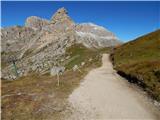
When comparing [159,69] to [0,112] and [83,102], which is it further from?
[0,112]

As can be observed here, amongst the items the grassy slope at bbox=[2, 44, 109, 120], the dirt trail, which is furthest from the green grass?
the dirt trail

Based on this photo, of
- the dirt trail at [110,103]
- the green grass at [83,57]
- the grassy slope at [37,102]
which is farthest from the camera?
the green grass at [83,57]

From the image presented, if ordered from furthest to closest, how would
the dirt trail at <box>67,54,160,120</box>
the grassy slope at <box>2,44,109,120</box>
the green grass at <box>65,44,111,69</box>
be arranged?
1. the green grass at <box>65,44,111,69</box>
2. the grassy slope at <box>2,44,109,120</box>
3. the dirt trail at <box>67,54,160,120</box>

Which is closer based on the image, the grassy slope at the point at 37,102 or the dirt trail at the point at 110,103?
the dirt trail at the point at 110,103

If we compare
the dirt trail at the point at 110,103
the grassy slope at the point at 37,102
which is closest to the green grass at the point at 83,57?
the grassy slope at the point at 37,102

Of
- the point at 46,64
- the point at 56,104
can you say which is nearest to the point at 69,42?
the point at 46,64

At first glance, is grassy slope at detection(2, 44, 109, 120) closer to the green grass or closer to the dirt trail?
the dirt trail

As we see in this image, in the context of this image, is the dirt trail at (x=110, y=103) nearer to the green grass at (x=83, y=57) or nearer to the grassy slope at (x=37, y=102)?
the grassy slope at (x=37, y=102)

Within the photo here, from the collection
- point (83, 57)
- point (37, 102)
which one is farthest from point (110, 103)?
point (83, 57)

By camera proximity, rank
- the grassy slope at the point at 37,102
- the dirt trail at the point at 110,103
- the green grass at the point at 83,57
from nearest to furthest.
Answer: the dirt trail at the point at 110,103, the grassy slope at the point at 37,102, the green grass at the point at 83,57
